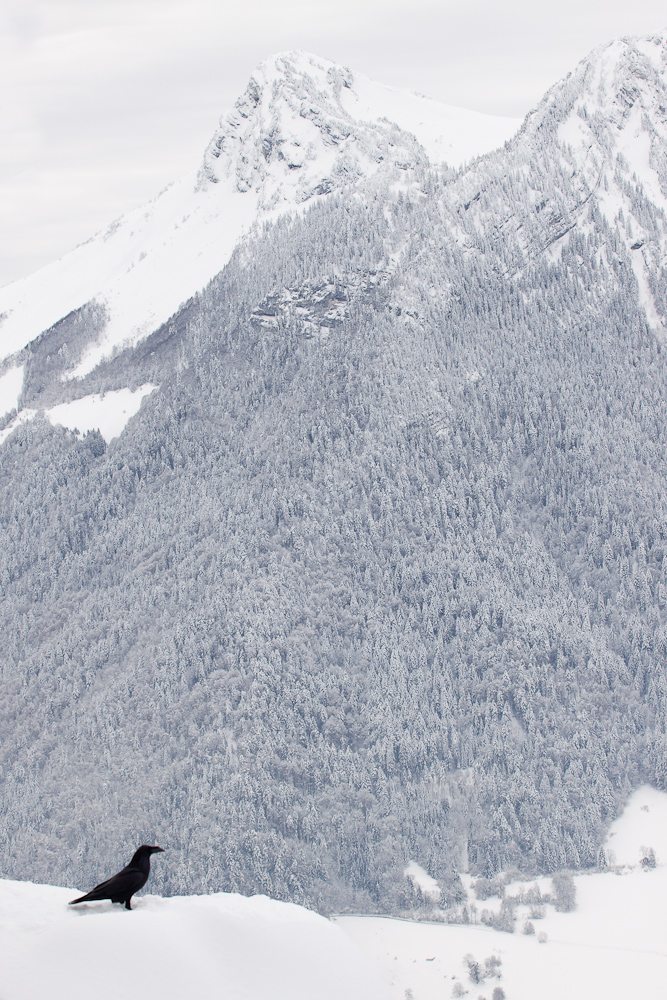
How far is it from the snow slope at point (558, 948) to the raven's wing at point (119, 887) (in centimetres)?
9732

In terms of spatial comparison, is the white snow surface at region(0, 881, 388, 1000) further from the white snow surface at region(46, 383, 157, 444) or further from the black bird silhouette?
the white snow surface at region(46, 383, 157, 444)

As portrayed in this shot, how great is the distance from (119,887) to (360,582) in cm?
14495

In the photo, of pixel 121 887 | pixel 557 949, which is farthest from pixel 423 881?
pixel 121 887

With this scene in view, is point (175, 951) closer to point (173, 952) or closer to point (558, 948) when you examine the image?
point (173, 952)

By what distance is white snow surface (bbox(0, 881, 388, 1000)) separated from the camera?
2355 cm

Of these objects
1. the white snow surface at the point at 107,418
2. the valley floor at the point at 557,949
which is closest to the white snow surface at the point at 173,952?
the valley floor at the point at 557,949

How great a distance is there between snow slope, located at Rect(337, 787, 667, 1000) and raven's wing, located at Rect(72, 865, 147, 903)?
319ft

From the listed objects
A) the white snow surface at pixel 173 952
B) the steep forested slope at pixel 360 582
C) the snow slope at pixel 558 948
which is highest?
the white snow surface at pixel 173 952

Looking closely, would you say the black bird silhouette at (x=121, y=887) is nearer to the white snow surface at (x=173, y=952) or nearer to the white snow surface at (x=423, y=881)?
the white snow surface at (x=173, y=952)

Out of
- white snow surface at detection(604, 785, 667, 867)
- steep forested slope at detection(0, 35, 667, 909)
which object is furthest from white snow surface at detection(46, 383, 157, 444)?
white snow surface at detection(604, 785, 667, 867)

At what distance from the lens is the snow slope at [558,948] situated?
114 m

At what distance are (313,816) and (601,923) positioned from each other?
46.9m

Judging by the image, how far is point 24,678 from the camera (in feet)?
559

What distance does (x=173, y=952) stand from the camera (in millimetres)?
25281
